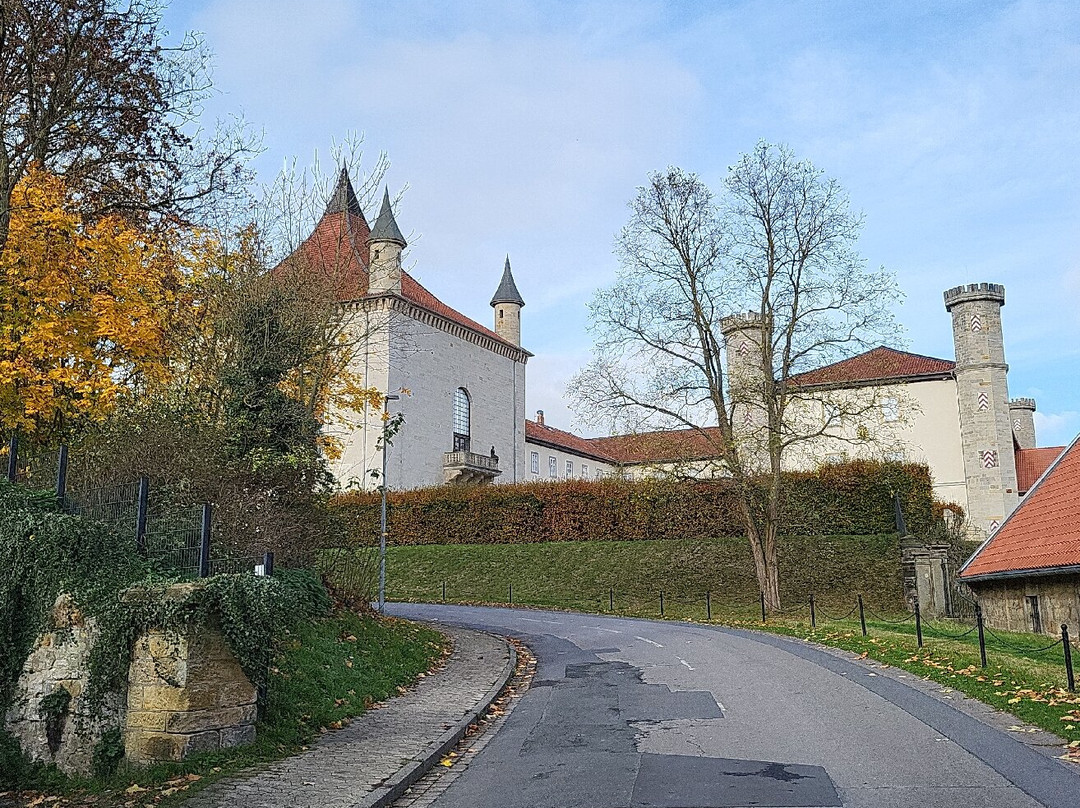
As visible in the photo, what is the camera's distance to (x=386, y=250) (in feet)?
117

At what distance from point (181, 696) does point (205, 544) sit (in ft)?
5.71

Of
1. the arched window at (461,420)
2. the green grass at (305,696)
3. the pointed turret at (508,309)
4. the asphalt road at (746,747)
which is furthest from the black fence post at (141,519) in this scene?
the pointed turret at (508,309)

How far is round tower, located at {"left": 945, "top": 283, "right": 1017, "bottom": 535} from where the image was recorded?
45.0m

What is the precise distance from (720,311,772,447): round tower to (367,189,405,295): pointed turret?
10313mm

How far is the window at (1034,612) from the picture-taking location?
18344 mm

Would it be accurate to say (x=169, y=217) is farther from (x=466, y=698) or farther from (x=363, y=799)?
(x=363, y=799)

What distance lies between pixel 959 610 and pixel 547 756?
22.3 metres

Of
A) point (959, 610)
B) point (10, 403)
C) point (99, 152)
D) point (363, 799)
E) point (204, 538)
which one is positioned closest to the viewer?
point (363, 799)

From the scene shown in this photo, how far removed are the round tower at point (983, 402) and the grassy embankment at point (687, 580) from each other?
15373mm

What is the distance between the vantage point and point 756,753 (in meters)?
8.66

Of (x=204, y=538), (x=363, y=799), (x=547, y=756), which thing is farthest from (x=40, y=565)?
(x=547, y=756)

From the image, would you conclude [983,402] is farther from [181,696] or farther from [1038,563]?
[181,696]

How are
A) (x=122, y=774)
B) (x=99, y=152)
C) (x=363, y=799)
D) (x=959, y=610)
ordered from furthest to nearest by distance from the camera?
1. (x=959, y=610)
2. (x=99, y=152)
3. (x=122, y=774)
4. (x=363, y=799)

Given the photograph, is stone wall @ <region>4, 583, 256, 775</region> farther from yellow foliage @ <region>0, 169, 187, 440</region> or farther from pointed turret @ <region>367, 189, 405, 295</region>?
pointed turret @ <region>367, 189, 405, 295</region>
